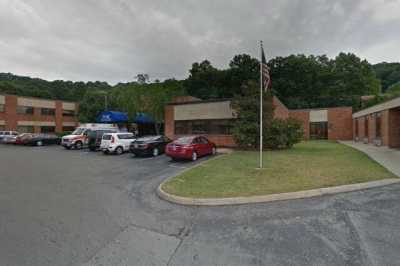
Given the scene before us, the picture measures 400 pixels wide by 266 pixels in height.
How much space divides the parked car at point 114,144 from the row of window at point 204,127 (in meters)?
6.14

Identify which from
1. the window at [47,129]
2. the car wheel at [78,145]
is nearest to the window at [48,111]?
the window at [47,129]

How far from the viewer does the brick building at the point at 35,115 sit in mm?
39075

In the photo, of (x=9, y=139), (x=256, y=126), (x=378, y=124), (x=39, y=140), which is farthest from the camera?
(x=9, y=139)

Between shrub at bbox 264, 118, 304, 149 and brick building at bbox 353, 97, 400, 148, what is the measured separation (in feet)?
20.8

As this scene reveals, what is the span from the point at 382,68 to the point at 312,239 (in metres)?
80.2

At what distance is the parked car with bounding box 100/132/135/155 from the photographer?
17734 mm

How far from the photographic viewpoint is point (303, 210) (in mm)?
5316

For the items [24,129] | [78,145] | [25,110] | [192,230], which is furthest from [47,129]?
[192,230]

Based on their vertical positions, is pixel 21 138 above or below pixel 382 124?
below

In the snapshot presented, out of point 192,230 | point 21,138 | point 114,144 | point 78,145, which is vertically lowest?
point 192,230

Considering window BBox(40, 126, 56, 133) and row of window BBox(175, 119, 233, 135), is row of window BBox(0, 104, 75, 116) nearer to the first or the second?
window BBox(40, 126, 56, 133)

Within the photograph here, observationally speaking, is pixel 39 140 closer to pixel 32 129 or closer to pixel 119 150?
pixel 119 150

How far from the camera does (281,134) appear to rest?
17875mm

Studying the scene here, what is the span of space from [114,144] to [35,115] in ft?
114
